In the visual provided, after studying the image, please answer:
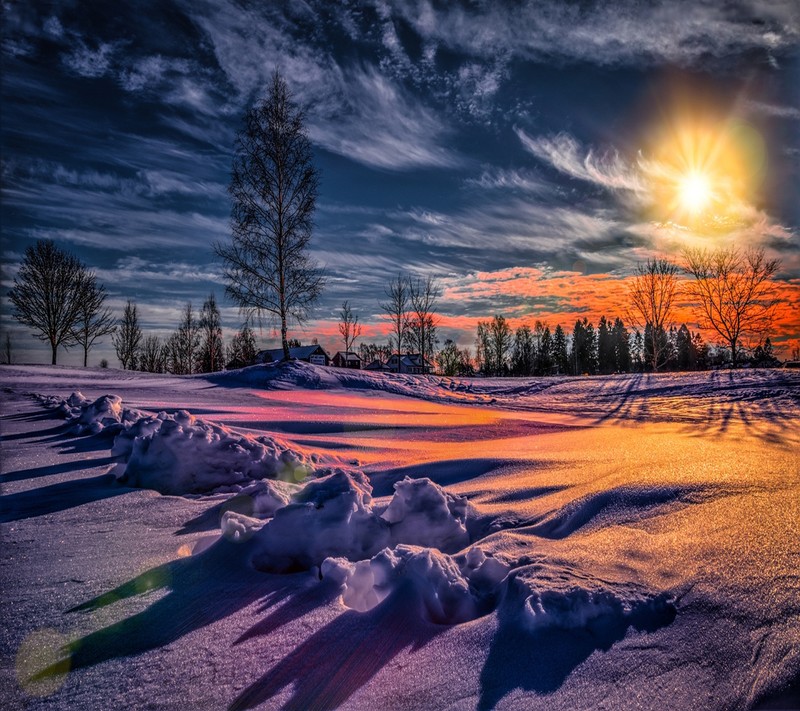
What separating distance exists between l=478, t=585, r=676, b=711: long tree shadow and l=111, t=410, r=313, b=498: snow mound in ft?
5.64

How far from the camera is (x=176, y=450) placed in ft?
7.72

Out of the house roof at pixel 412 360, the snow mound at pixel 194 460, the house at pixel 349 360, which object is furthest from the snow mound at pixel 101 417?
the house at pixel 349 360

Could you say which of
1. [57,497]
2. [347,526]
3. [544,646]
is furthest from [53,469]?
[544,646]

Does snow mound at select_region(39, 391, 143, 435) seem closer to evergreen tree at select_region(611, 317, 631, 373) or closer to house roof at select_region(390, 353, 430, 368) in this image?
house roof at select_region(390, 353, 430, 368)

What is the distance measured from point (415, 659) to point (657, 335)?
2420cm

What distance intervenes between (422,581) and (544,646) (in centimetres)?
33

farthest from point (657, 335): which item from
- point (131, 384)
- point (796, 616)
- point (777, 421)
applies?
point (796, 616)

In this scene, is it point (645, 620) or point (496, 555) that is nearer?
point (645, 620)

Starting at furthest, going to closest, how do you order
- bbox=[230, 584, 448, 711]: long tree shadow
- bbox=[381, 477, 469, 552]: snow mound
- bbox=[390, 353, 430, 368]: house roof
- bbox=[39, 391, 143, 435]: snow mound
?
bbox=[390, 353, 430, 368]: house roof
bbox=[39, 391, 143, 435]: snow mound
bbox=[381, 477, 469, 552]: snow mound
bbox=[230, 584, 448, 711]: long tree shadow

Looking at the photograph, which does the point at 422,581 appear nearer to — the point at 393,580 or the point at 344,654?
the point at 393,580

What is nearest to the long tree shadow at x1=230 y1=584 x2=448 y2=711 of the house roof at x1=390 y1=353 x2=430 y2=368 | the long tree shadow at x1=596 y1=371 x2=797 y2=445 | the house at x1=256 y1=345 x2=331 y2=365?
the long tree shadow at x1=596 y1=371 x2=797 y2=445

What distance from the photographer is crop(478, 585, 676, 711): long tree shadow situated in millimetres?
846

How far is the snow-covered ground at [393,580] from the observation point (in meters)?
0.86

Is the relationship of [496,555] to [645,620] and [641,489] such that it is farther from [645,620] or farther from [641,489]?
[641,489]
